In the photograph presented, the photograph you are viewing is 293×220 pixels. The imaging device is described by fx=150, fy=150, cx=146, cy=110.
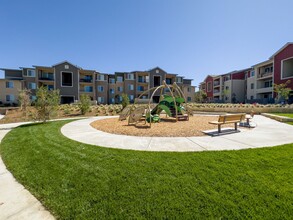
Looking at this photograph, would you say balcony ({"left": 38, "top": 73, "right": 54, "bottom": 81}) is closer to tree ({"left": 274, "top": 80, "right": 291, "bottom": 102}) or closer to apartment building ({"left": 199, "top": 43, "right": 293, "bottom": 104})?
tree ({"left": 274, "top": 80, "right": 291, "bottom": 102})

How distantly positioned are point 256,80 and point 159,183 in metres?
52.9

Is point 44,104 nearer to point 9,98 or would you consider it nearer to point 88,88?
point 88,88

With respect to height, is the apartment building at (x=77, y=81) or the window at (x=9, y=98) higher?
the apartment building at (x=77, y=81)

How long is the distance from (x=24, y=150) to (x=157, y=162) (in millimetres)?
5056

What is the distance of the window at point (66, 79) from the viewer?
3625cm

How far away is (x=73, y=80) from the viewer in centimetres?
3644

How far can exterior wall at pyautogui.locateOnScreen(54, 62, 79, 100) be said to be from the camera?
116 feet

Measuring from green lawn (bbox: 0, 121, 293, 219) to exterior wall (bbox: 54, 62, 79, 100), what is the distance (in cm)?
3456

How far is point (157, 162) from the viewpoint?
416 cm

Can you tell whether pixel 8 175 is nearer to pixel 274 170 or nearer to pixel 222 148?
pixel 222 148

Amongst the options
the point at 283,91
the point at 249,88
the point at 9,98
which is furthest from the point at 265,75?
the point at 9,98

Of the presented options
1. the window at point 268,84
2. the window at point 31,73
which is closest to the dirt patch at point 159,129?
the window at point 31,73

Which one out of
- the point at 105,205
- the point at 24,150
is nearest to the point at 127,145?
the point at 105,205

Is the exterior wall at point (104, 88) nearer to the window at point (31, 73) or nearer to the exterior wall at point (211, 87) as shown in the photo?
the window at point (31, 73)
